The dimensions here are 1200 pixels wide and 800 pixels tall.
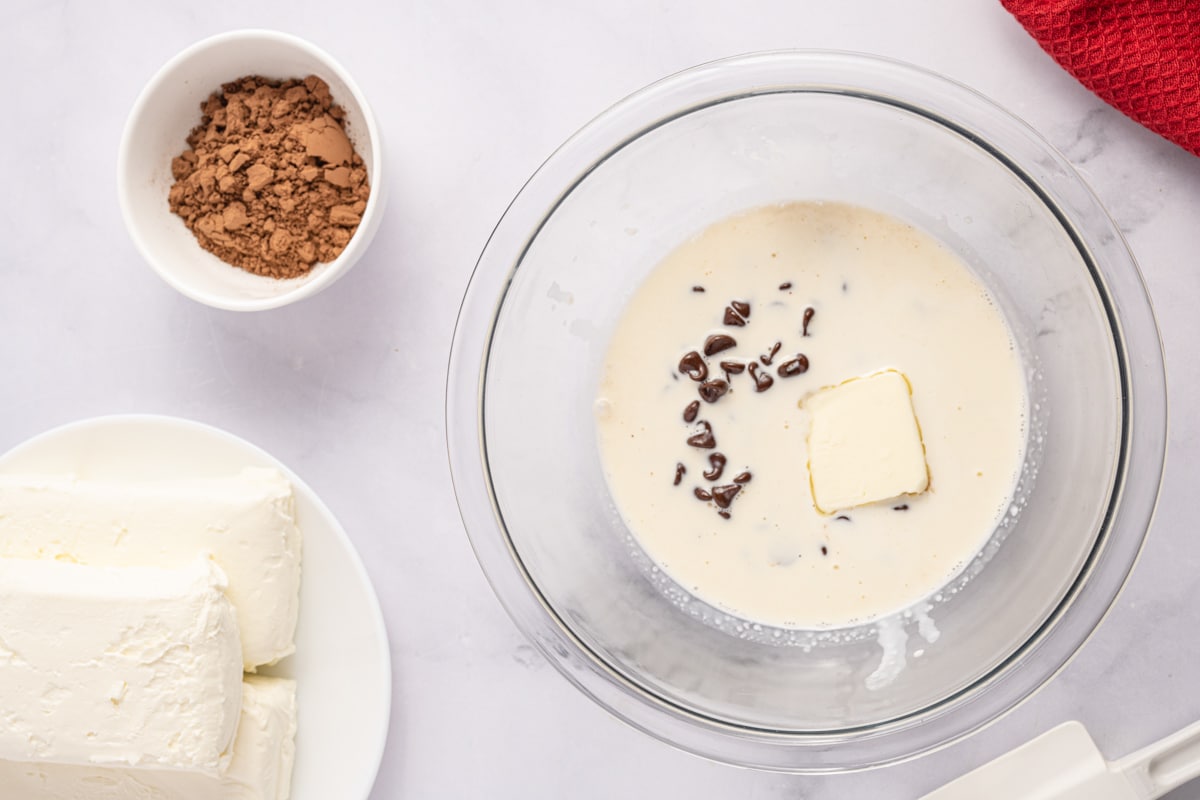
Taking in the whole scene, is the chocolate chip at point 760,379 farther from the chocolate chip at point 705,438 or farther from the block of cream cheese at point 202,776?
the block of cream cheese at point 202,776

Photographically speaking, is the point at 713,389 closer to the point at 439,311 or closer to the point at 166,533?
the point at 439,311

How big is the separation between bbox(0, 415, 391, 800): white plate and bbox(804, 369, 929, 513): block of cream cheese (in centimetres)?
67

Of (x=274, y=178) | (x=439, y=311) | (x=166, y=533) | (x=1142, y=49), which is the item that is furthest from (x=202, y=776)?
(x=1142, y=49)

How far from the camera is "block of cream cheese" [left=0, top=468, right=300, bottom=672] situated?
1.35m

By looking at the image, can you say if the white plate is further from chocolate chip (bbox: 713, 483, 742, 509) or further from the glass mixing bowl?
chocolate chip (bbox: 713, 483, 742, 509)

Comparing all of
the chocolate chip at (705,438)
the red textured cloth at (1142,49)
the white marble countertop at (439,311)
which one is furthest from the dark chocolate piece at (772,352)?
the red textured cloth at (1142,49)

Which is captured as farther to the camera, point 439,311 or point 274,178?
point 439,311

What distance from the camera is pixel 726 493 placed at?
137 centimetres

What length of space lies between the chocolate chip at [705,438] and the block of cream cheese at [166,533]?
0.59m

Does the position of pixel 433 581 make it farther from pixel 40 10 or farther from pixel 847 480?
pixel 40 10

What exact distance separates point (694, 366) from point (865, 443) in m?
0.26

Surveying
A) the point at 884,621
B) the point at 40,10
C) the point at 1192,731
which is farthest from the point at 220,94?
the point at 1192,731

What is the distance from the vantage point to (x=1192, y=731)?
4.50ft

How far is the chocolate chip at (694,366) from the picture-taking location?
137cm
